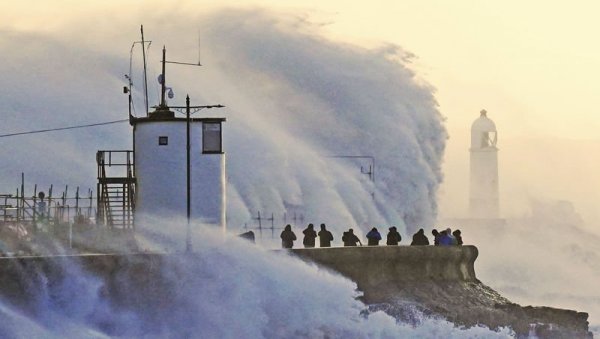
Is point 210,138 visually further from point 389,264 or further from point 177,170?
point 389,264

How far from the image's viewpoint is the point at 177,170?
104ft

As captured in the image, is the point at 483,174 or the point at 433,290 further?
the point at 483,174

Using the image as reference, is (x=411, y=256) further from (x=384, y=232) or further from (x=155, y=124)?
(x=384, y=232)

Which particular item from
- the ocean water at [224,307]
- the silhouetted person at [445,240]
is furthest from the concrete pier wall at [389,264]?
the ocean water at [224,307]

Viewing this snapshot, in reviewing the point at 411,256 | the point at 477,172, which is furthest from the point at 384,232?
the point at 477,172

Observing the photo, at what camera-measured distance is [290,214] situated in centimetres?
5122

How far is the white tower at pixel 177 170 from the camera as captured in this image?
3139cm

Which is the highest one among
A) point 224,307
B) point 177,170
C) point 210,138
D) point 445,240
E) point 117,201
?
point 210,138

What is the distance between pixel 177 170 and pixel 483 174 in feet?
194

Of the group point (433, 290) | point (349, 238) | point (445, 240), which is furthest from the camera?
point (445, 240)

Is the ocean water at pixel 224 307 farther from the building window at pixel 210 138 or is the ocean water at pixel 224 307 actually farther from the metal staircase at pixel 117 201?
the metal staircase at pixel 117 201

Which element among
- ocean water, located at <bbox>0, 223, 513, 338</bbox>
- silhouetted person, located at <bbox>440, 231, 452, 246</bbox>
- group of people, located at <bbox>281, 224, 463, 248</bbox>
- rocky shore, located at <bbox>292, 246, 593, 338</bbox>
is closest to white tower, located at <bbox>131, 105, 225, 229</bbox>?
ocean water, located at <bbox>0, 223, 513, 338</bbox>

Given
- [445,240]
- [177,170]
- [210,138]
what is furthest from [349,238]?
[177,170]

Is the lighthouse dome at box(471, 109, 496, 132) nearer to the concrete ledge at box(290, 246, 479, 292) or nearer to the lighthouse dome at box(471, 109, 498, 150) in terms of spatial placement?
the lighthouse dome at box(471, 109, 498, 150)
